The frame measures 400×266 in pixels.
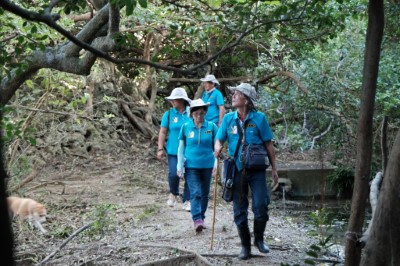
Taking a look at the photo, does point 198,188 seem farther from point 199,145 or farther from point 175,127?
point 175,127

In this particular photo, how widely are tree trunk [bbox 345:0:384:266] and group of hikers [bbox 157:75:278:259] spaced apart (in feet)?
9.38

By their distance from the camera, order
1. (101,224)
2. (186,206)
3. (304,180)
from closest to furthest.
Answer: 1. (101,224)
2. (186,206)
3. (304,180)

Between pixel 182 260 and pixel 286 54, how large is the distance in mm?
9630

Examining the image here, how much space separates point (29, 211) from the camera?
8703mm

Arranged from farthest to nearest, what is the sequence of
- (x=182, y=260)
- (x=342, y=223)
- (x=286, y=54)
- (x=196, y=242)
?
1. (x=286, y=54)
2. (x=342, y=223)
3. (x=196, y=242)
4. (x=182, y=260)

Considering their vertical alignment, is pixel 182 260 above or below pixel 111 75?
below

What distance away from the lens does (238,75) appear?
2012cm

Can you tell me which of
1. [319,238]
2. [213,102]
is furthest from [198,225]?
[213,102]

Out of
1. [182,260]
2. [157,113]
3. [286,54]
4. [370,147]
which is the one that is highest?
[286,54]

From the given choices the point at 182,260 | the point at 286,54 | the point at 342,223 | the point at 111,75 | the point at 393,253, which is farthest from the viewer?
the point at 111,75

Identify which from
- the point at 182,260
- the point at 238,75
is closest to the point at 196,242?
the point at 182,260

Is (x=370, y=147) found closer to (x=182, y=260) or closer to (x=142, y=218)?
(x=182, y=260)

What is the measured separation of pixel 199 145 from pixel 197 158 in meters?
0.18

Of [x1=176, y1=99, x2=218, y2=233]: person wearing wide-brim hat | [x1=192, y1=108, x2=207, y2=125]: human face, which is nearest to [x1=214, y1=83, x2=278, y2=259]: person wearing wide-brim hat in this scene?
[x1=192, y1=108, x2=207, y2=125]: human face
